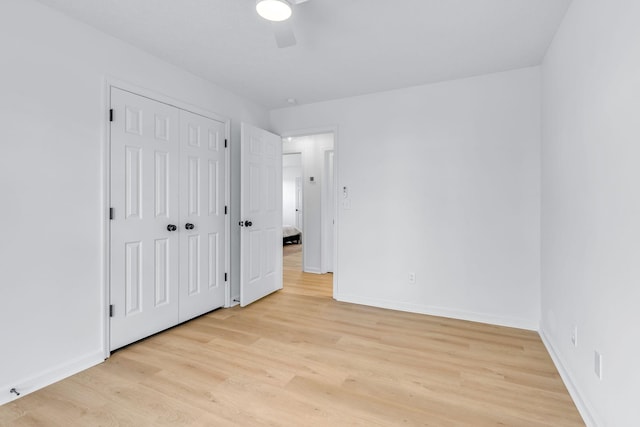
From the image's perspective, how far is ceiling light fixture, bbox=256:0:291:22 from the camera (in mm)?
1618

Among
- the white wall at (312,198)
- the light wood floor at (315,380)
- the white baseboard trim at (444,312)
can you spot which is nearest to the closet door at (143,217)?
the light wood floor at (315,380)

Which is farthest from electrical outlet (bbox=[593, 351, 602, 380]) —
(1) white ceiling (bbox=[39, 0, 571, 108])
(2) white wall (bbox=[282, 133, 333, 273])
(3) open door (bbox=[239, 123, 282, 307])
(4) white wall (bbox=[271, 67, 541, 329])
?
(2) white wall (bbox=[282, 133, 333, 273])

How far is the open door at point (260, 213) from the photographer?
11.3 ft

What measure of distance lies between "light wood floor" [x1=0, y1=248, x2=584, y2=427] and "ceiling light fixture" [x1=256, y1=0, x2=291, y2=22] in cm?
217

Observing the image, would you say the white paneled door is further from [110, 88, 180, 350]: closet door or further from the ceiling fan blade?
the ceiling fan blade

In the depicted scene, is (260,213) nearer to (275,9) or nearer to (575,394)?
(275,9)

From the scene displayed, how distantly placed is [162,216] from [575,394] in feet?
10.5

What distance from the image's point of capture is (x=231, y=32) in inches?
89.9

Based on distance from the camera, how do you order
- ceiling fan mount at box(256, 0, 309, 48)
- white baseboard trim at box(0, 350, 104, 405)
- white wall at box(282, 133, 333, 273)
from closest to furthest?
ceiling fan mount at box(256, 0, 309, 48) < white baseboard trim at box(0, 350, 104, 405) < white wall at box(282, 133, 333, 273)

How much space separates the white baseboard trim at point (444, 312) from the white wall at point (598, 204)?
1.82 feet

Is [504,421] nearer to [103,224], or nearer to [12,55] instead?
[103,224]

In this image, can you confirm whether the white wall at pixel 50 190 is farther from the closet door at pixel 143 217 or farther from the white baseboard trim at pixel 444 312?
the white baseboard trim at pixel 444 312

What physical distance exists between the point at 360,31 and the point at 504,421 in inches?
102

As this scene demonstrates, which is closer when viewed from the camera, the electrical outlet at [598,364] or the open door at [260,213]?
the electrical outlet at [598,364]
